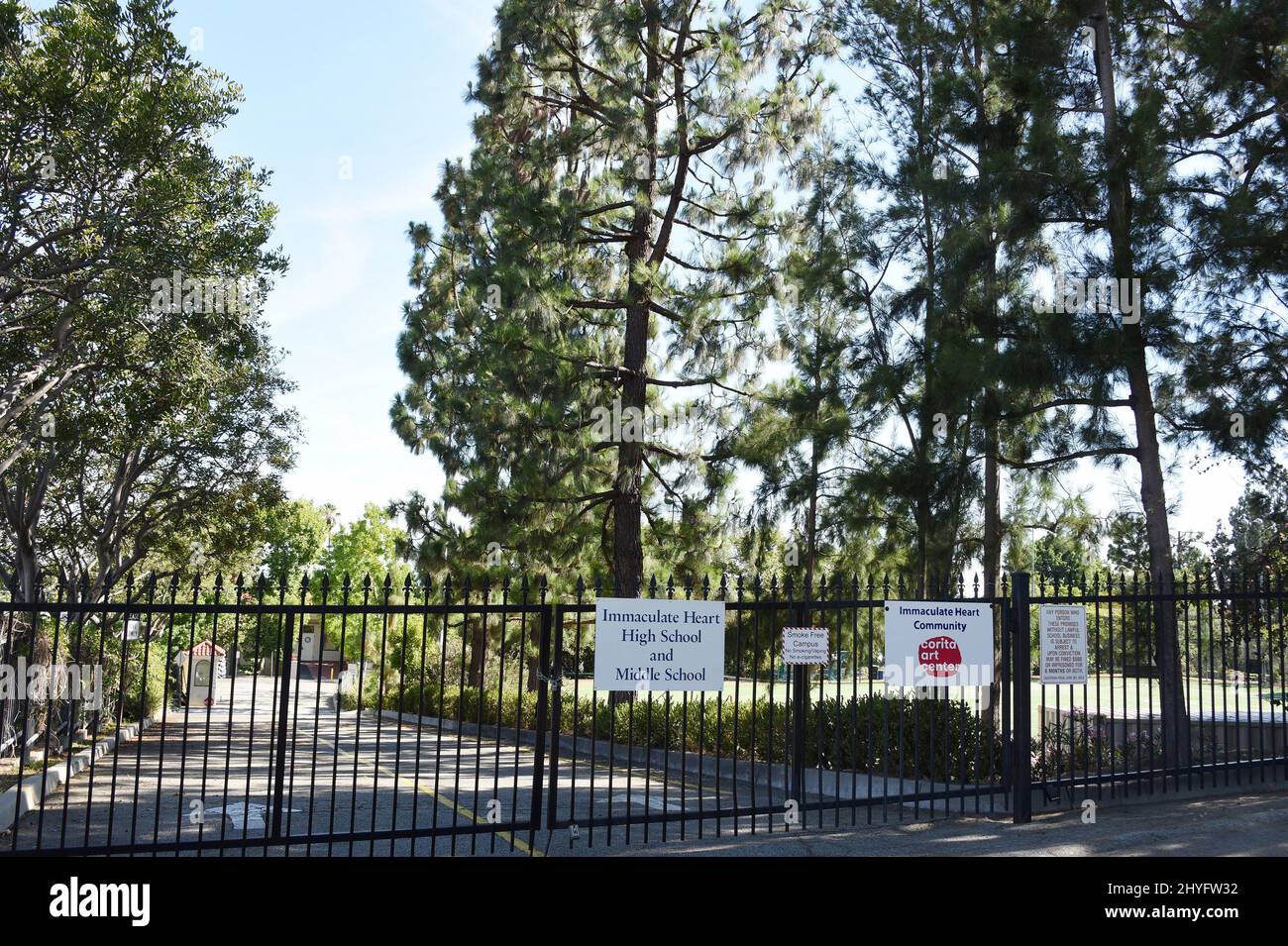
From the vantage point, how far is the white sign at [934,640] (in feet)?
31.2

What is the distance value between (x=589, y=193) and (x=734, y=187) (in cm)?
309

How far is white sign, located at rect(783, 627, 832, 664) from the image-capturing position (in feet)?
29.7

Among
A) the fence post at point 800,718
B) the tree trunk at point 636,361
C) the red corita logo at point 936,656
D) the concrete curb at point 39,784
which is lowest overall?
the concrete curb at point 39,784

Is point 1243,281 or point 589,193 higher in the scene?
point 589,193

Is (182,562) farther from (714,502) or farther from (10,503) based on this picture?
(714,502)

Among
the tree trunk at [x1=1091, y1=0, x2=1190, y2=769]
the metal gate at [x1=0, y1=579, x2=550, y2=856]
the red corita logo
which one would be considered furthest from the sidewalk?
the metal gate at [x1=0, y1=579, x2=550, y2=856]

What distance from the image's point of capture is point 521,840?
30.3 ft

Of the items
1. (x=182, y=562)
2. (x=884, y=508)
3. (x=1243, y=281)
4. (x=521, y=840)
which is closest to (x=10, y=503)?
(x=182, y=562)

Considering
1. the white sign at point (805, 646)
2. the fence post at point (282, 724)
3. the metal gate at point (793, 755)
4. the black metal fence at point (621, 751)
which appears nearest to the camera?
the fence post at point (282, 724)

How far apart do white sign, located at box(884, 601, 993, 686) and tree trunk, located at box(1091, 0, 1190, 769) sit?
260 centimetres

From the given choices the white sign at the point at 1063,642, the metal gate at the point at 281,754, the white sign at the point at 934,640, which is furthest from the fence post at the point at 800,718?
the white sign at the point at 1063,642

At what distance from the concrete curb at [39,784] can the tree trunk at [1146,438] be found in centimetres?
1041

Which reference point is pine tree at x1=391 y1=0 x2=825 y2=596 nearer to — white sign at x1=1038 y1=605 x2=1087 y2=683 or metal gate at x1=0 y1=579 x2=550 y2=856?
metal gate at x1=0 y1=579 x2=550 y2=856

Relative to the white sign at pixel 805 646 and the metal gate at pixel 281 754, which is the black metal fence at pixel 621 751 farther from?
the white sign at pixel 805 646
